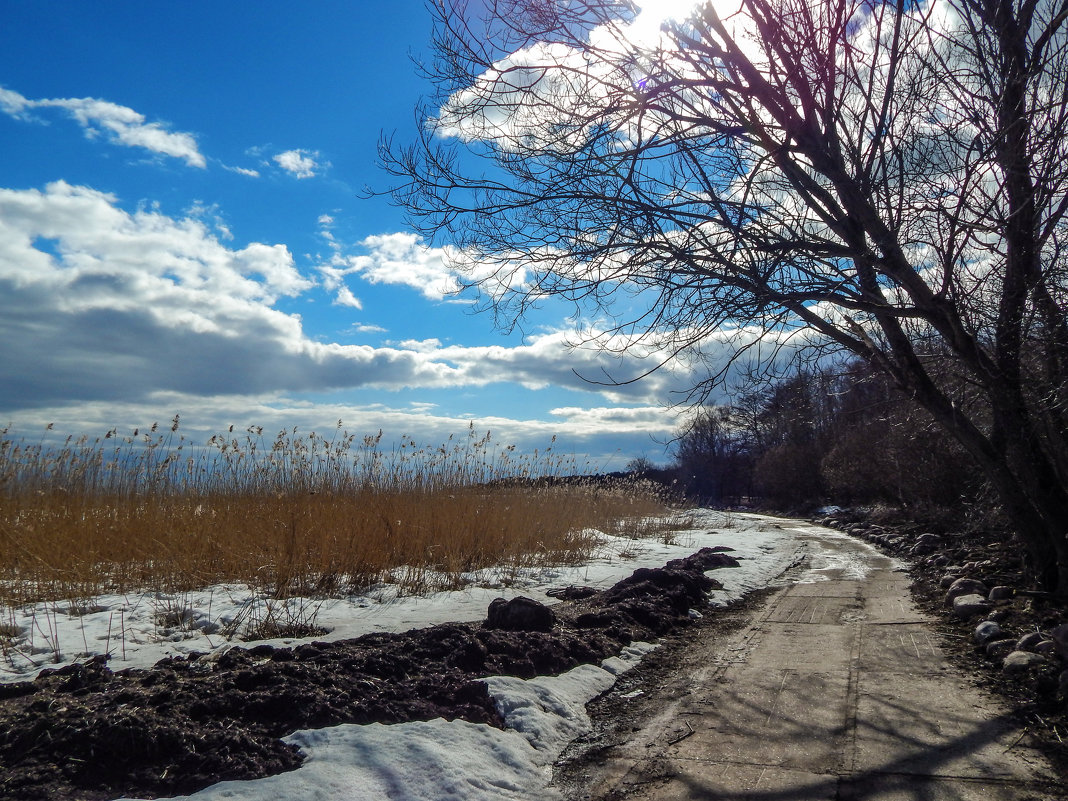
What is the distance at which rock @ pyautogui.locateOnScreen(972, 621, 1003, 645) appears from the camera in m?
4.55

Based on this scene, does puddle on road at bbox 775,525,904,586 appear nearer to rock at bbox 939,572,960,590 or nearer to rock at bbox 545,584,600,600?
rock at bbox 939,572,960,590

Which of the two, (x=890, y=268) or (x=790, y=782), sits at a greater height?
(x=890, y=268)

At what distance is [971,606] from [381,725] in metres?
4.70

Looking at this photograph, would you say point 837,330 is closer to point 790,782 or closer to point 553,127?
point 553,127

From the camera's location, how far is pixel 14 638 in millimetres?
4145

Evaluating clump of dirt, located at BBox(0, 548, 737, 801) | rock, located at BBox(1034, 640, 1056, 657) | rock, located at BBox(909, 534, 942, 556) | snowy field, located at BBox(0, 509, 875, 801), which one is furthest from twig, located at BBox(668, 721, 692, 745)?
rock, located at BBox(909, 534, 942, 556)

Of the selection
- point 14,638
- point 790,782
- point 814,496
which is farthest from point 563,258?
point 814,496

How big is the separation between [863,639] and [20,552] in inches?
256

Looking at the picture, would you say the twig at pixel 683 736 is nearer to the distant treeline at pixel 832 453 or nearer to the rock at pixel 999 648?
the rock at pixel 999 648

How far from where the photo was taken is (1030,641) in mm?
4184

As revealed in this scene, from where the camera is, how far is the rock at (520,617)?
4.58 m

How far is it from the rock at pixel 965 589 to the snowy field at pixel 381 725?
1.83 meters

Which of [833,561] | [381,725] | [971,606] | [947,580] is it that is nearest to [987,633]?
[971,606]

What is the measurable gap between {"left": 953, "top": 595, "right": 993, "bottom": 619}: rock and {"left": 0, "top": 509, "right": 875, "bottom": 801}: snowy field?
193 centimetres
